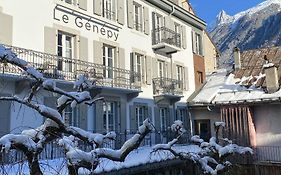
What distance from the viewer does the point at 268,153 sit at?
1881cm

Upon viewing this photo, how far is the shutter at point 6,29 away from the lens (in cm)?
1206

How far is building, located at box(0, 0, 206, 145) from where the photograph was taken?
1257cm

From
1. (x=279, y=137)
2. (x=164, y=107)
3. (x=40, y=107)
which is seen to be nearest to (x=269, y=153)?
(x=279, y=137)

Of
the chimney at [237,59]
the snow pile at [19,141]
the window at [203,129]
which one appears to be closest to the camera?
the snow pile at [19,141]

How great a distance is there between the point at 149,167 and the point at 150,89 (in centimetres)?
738

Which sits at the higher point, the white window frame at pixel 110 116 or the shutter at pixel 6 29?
the shutter at pixel 6 29

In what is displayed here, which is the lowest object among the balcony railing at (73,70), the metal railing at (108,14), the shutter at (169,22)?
the balcony railing at (73,70)

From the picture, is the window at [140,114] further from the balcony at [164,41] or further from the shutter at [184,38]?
the shutter at [184,38]

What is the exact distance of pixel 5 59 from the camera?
3.65m

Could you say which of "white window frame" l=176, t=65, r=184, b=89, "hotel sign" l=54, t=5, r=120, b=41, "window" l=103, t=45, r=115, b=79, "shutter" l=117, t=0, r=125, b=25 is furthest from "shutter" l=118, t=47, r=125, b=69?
"white window frame" l=176, t=65, r=184, b=89

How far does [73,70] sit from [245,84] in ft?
40.1

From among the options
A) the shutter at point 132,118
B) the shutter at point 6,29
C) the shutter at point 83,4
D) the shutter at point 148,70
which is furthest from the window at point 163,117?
the shutter at point 6,29

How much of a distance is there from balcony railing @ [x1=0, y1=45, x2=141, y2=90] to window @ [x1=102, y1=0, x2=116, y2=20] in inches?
114

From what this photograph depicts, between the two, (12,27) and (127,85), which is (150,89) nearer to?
(127,85)
